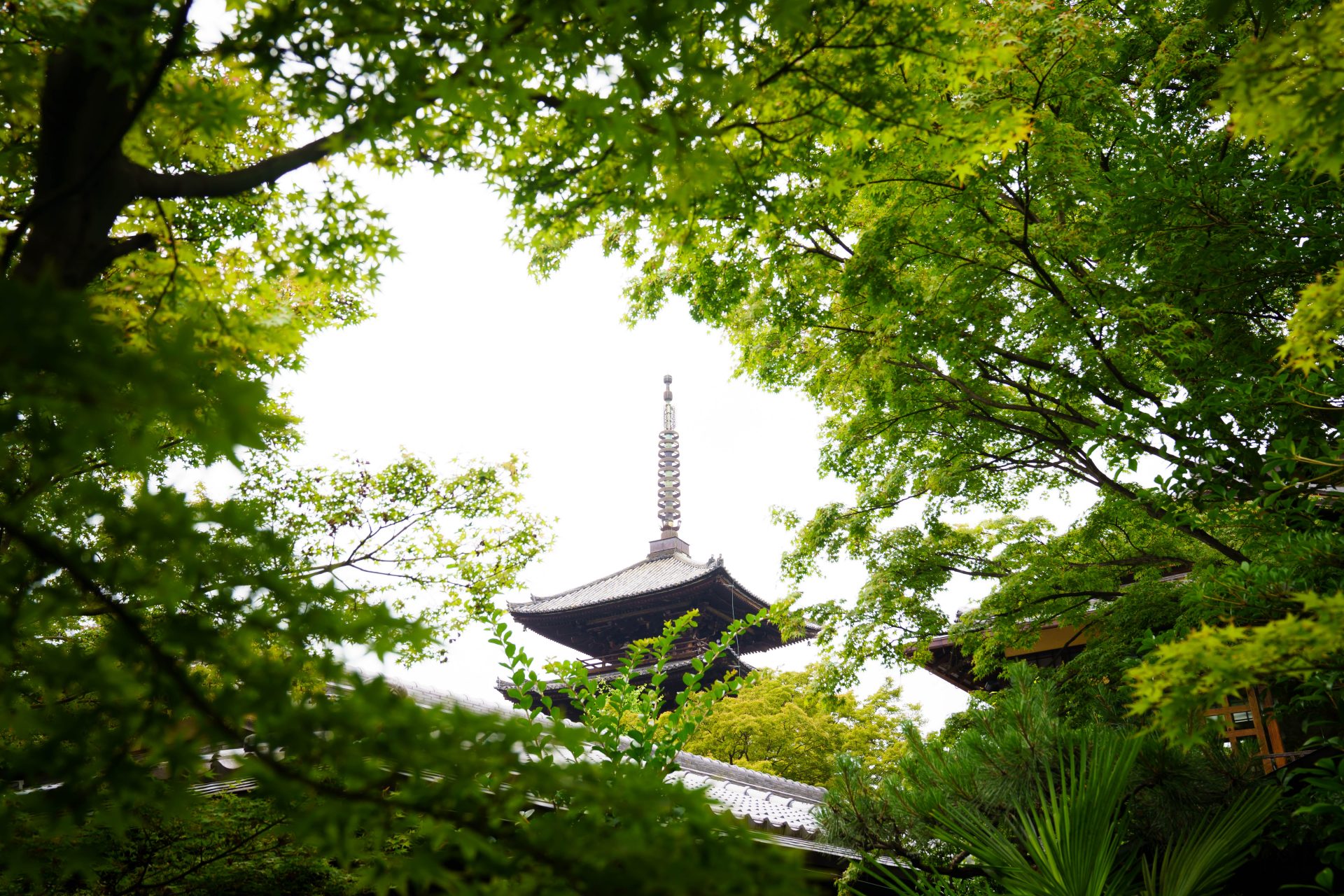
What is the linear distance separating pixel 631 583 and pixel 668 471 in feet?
20.5

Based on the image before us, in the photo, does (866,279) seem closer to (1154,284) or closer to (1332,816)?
(1154,284)

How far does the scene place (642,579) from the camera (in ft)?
71.2

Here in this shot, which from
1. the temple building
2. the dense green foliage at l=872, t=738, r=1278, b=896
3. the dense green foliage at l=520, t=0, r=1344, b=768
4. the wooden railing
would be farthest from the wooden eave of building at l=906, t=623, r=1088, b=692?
the wooden railing

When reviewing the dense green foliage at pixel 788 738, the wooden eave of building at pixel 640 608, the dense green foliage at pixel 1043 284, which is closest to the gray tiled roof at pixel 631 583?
the wooden eave of building at pixel 640 608

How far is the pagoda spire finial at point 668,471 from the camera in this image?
25938mm

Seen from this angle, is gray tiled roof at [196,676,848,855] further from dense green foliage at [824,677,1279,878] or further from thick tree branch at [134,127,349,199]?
thick tree branch at [134,127,349,199]

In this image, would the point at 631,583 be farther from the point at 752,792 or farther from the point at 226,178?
the point at 226,178

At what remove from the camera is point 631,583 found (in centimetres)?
2170

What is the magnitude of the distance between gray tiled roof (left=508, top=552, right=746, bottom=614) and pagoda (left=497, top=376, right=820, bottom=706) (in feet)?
0.08

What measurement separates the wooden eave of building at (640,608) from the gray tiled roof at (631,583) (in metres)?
0.02

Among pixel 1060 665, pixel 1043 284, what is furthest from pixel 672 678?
pixel 1043 284

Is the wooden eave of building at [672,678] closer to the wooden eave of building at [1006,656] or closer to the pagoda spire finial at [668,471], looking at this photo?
the pagoda spire finial at [668,471]

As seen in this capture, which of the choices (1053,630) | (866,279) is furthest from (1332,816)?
(1053,630)

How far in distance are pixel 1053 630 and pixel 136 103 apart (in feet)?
33.2
